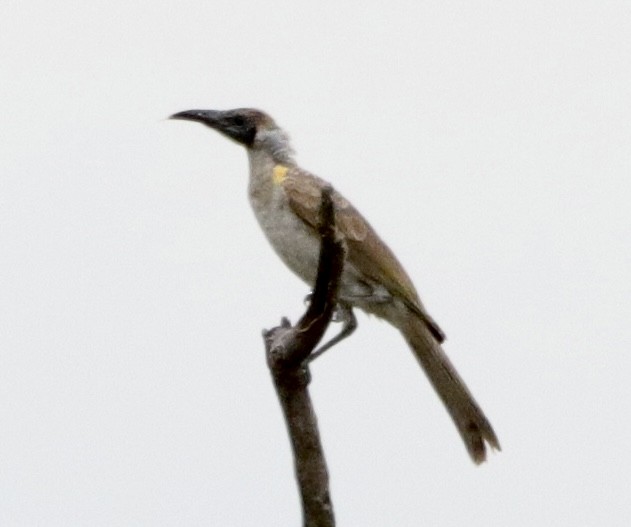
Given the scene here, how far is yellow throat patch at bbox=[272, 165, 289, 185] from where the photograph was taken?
34.6ft

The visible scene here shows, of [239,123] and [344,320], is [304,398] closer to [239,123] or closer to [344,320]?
[344,320]

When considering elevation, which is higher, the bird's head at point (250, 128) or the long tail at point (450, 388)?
the bird's head at point (250, 128)

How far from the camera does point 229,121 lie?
1112 centimetres

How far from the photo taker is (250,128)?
439 inches

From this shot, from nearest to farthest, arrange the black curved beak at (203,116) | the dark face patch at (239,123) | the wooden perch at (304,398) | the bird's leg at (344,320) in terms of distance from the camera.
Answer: the wooden perch at (304,398), the bird's leg at (344,320), the black curved beak at (203,116), the dark face patch at (239,123)

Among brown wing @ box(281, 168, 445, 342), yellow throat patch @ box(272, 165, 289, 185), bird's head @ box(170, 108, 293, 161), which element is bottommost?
brown wing @ box(281, 168, 445, 342)

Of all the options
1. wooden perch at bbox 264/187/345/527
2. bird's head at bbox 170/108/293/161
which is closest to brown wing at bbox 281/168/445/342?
bird's head at bbox 170/108/293/161

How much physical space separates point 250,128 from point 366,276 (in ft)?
4.92

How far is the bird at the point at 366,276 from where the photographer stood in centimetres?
1000

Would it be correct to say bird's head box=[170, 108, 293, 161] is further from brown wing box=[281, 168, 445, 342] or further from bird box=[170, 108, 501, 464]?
brown wing box=[281, 168, 445, 342]

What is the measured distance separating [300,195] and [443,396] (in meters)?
1.37

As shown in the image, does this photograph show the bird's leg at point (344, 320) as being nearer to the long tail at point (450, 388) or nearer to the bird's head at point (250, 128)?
the long tail at point (450, 388)

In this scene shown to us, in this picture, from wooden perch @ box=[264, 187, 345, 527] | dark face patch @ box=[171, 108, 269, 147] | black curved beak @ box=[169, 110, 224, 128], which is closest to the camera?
wooden perch @ box=[264, 187, 345, 527]

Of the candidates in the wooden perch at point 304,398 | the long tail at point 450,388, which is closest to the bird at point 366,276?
the long tail at point 450,388
